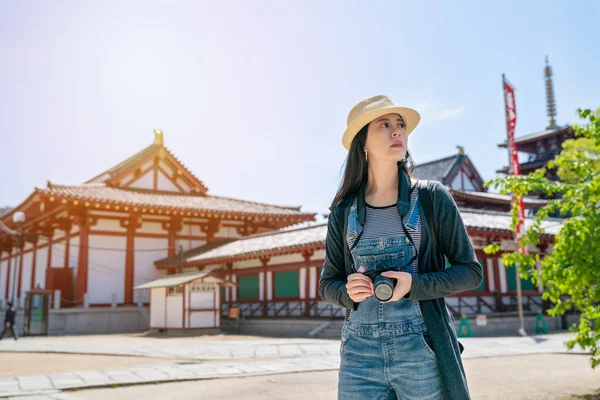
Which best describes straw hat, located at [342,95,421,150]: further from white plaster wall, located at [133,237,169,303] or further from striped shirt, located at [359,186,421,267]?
white plaster wall, located at [133,237,169,303]

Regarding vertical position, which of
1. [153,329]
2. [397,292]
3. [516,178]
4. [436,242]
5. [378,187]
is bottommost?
[153,329]

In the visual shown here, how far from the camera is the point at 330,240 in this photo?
233 centimetres

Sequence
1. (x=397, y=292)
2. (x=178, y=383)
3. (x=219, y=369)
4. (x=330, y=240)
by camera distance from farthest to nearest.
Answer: (x=219, y=369) < (x=178, y=383) < (x=330, y=240) < (x=397, y=292)

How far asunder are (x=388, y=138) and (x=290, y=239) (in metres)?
16.6

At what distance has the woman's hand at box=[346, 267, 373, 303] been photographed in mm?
1929

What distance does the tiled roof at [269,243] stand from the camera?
1720 cm

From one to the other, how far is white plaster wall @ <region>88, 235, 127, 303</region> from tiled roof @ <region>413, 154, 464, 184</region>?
53.8 ft

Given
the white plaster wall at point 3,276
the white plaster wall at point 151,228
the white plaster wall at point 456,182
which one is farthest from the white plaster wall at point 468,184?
the white plaster wall at point 3,276

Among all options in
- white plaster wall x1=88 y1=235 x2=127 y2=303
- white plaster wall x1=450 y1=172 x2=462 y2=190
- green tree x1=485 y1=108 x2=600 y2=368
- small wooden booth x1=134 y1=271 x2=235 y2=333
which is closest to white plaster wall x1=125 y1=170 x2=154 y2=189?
white plaster wall x1=88 y1=235 x2=127 y2=303

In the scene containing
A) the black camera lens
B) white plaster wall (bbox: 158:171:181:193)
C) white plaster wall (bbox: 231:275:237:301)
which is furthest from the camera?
white plaster wall (bbox: 158:171:181:193)

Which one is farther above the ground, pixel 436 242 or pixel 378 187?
pixel 378 187

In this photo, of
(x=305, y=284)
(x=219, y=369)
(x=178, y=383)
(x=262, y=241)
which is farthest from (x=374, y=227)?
(x=262, y=241)

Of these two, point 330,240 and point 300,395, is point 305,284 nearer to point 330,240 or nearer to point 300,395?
point 300,395

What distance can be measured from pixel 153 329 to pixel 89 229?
19.0 feet
